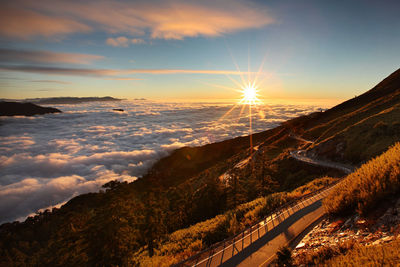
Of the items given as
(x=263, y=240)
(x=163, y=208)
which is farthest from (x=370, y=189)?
(x=163, y=208)

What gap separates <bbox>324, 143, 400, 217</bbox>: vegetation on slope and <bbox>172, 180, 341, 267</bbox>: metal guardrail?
18.3 ft

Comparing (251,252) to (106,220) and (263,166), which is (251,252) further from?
(263,166)

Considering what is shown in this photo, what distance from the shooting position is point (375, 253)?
580 centimetres

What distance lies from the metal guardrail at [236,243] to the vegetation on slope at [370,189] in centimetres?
557

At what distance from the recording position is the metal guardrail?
11.7m

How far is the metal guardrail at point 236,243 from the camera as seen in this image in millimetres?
11727

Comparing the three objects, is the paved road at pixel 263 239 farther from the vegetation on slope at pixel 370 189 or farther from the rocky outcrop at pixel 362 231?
the vegetation on slope at pixel 370 189

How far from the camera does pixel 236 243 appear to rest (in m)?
13.4

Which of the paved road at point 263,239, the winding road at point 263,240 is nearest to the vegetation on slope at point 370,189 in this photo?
the winding road at point 263,240

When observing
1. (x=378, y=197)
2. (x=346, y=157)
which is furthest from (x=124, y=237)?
(x=346, y=157)

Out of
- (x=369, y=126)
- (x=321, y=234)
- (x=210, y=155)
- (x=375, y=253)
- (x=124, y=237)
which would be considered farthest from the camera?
(x=210, y=155)

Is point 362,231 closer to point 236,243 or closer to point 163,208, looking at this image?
point 236,243

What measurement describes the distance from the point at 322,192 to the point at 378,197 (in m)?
15.8

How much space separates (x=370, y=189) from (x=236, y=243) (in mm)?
8860
